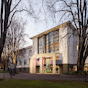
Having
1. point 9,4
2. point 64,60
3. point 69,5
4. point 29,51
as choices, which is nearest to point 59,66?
point 64,60

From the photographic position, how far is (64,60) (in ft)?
130

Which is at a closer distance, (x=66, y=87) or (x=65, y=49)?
(x=66, y=87)

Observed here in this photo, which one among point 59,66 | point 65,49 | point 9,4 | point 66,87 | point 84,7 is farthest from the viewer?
point 59,66

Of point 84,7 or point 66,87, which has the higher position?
point 84,7

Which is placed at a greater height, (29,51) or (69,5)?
(69,5)

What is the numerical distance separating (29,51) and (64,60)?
24326 mm

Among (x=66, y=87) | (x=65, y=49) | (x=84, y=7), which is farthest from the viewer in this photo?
(x=65, y=49)

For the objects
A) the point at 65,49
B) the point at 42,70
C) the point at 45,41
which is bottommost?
the point at 42,70

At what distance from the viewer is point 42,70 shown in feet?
134

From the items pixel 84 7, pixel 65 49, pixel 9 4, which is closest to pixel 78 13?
pixel 84 7

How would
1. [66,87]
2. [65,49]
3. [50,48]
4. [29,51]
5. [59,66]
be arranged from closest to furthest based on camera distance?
[66,87]
[65,49]
[59,66]
[50,48]
[29,51]

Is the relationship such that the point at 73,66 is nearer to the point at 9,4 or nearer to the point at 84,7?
the point at 84,7

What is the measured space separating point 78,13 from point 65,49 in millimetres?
20965

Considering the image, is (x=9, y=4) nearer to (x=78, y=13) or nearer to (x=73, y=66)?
(x=78, y=13)
